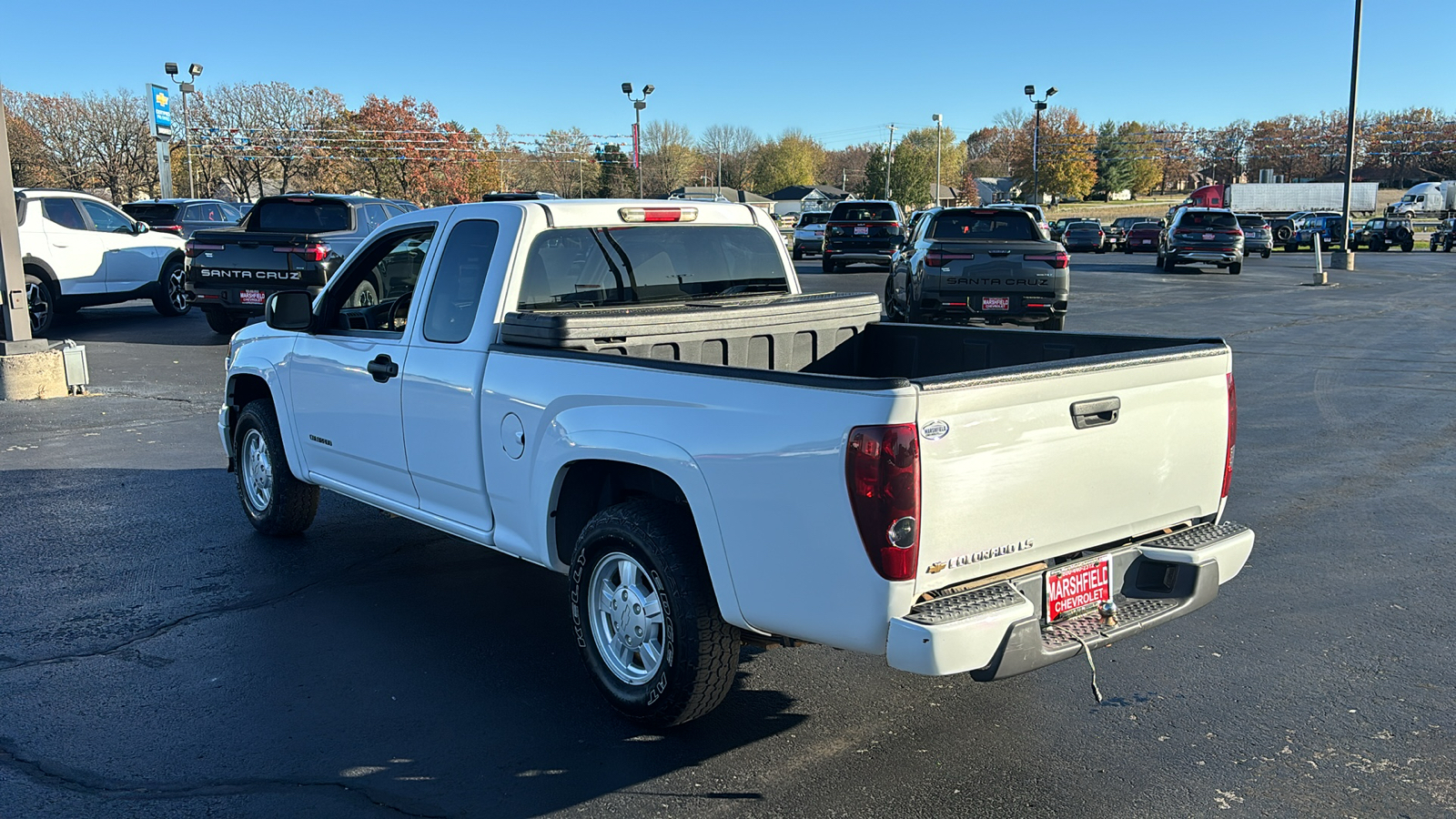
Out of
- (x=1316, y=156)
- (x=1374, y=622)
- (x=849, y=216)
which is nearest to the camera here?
(x=1374, y=622)

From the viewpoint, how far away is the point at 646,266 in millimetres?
5465

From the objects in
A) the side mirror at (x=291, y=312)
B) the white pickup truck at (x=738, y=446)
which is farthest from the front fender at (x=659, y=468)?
the side mirror at (x=291, y=312)

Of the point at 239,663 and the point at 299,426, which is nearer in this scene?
the point at 239,663

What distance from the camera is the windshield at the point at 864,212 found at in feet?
95.7

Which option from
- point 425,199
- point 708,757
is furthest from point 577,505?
point 425,199

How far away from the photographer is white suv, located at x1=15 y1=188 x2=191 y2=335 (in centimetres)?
1596

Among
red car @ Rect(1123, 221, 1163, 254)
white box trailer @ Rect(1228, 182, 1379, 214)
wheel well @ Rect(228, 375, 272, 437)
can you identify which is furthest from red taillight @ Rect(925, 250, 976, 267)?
white box trailer @ Rect(1228, 182, 1379, 214)

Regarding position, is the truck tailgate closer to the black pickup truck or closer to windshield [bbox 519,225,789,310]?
windshield [bbox 519,225,789,310]

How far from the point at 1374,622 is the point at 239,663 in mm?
4878

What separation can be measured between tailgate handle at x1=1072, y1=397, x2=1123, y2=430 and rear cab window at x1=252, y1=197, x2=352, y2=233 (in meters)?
14.0

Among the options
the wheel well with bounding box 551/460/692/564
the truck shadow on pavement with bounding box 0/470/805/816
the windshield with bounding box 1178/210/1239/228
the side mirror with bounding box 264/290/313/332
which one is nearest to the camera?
the truck shadow on pavement with bounding box 0/470/805/816

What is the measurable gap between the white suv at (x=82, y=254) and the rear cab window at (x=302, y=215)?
9.21 feet

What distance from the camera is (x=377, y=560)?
616cm

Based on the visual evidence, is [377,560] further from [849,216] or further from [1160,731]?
[849,216]
